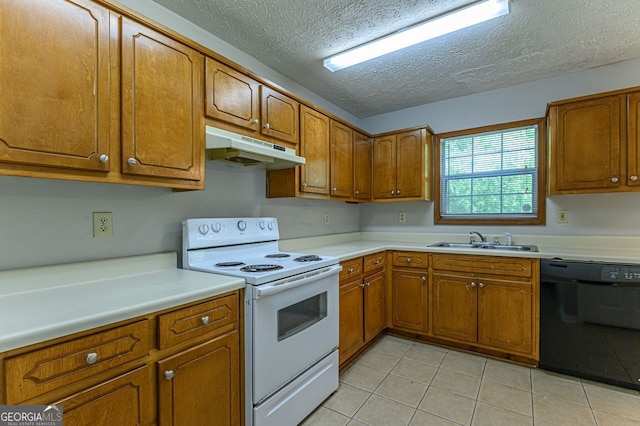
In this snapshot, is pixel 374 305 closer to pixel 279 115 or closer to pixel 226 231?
pixel 226 231

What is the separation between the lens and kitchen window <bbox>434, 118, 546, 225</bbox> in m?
2.88

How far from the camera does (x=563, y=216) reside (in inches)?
106

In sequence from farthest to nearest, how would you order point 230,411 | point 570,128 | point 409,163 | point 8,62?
point 409,163, point 570,128, point 230,411, point 8,62

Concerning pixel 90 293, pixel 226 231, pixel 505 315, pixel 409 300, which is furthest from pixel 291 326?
pixel 505 315

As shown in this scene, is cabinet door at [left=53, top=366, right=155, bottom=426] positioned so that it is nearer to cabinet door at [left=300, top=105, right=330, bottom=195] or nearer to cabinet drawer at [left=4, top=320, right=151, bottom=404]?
cabinet drawer at [left=4, top=320, right=151, bottom=404]

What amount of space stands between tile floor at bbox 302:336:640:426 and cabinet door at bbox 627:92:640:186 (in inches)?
60.1

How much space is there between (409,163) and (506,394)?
2.13 m

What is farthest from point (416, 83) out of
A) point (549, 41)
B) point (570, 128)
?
point (570, 128)

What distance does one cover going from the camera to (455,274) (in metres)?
2.63

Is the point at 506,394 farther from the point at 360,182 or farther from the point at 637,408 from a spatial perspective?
the point at 360,182

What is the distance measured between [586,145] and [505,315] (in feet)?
4.89

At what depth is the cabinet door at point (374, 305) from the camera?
2.61 m

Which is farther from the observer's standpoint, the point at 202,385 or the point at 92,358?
the point at 202,385

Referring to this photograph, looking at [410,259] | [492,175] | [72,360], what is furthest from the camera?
[492,175]
